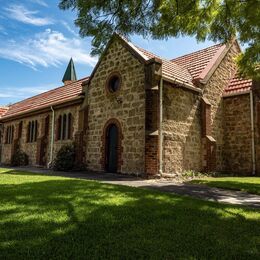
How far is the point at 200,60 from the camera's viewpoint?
61.1 feet

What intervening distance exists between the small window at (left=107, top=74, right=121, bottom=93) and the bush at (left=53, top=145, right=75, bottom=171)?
14.0 feet

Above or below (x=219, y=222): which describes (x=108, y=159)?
above

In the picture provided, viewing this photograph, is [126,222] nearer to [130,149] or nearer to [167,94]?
[130,149]

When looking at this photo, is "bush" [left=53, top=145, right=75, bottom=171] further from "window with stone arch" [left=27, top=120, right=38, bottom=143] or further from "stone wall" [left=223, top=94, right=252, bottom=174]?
"stone wall" [left=223, top=94, right=252, bottom=174]

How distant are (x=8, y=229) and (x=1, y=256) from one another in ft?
3.23

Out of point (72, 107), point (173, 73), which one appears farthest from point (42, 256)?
point (72, 107)

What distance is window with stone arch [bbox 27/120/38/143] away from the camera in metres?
21.6

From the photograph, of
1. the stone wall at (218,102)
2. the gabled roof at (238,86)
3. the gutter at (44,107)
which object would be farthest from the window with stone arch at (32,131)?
the gabled roof at (238,86)

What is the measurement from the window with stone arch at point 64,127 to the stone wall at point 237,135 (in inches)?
386

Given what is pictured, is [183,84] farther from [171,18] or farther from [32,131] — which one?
[32,131]

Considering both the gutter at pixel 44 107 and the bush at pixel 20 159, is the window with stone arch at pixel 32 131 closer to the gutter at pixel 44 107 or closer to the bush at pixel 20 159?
the gutter at pixel 44 107

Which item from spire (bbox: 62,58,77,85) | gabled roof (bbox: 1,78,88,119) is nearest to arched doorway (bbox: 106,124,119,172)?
gabled roof (bbox: 1,78,88,119)

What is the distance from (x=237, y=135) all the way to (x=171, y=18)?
1003 centimetres

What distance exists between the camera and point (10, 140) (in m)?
24.8
